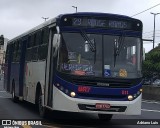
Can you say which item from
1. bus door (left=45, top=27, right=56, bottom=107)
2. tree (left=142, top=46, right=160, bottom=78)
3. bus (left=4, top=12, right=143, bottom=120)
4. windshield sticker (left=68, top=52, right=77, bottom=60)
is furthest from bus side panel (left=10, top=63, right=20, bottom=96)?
tree (left=142, top=46, right=160, bottom=78)

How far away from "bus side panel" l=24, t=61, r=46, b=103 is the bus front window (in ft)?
6.83

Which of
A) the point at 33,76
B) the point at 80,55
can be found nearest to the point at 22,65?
the point at 33,76

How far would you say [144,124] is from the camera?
50.7 ft

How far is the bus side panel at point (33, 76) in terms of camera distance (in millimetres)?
16094

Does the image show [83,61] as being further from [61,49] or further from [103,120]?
[103,120]

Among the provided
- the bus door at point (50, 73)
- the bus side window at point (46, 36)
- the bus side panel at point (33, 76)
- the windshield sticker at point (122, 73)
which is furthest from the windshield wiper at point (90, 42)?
the bus side panel at point (33, 76)

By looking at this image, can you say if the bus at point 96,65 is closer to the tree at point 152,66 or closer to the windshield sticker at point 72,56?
the windshield sticker at point 72,56

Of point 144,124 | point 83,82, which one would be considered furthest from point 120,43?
point 144,124

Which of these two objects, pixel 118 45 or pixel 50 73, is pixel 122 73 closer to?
pixel 118 45

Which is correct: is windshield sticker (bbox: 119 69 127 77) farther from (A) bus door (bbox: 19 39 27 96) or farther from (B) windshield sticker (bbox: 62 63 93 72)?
(A) bus door (bbox: 19 39 27 96)

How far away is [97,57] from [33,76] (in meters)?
4.71

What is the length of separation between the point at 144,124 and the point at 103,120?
162 centimetres

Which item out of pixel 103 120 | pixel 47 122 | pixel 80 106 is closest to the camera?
pixel 80 106

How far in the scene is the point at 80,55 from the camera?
44.9ft
